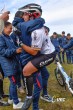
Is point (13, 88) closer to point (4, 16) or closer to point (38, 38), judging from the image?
point (4, 16)

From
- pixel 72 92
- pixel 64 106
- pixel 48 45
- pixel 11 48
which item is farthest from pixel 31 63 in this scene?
pixel 72 92

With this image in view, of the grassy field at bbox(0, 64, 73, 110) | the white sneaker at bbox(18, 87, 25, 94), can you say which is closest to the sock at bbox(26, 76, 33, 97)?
the grassy field at bbox(0, 64, 73, 110)

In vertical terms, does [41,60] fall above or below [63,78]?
above

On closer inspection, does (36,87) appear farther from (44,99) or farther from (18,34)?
(44,99)

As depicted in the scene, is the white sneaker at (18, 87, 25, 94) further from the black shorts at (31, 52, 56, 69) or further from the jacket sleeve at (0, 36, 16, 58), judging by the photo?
the black shorts at (31, 52, 56, 69)

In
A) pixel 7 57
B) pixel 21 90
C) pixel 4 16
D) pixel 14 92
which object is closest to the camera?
pixel 7 57

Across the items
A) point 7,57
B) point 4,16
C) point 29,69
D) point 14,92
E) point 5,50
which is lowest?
point 14,92

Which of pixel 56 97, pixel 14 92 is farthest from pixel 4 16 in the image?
pixel 56 97

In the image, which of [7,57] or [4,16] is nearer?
[7,57]

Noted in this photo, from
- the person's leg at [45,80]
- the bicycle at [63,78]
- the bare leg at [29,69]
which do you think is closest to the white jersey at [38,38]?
the bare leg at [29,69]

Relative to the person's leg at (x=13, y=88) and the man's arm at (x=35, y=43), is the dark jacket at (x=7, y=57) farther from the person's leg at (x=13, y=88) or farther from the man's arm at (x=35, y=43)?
the man's arm at (x=35, y=43)

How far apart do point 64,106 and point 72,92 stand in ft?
2.38

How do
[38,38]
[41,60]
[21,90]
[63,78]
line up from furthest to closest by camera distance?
[63,78] → [21,90] → [41,60] → [38,38]

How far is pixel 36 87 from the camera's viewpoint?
20.4 ft
